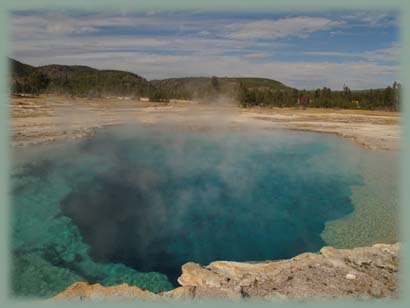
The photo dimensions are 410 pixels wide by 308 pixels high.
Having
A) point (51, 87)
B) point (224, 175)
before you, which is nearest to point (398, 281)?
point (224, 175)

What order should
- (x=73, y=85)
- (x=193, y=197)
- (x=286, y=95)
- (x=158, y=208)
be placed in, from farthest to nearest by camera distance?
1. (x=73, y=85)
2. (x=286, y=95)
3. (x=193, y=197)
4. (x=158, y=208)

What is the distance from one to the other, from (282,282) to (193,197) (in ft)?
20.1

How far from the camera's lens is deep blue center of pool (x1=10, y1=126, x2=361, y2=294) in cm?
834

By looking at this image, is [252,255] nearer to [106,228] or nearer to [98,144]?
[106,228]

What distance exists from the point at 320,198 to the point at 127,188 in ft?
21.5

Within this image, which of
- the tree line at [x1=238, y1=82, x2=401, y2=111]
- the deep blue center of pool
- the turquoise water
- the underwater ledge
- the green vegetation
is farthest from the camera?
the green vegetation

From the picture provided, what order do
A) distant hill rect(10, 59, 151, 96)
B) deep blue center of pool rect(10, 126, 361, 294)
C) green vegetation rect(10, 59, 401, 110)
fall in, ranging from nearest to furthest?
deep blue center of pool rect(10, 126, 361, 294), green vegetation rect(10, 59, 401, 110), distant hill rect(10, 59, 151, 96)

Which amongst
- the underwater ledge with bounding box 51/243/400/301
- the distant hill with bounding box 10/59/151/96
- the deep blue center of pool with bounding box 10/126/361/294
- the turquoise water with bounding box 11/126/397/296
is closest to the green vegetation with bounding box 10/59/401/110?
the distant hill with bounding box 10/59/151/96

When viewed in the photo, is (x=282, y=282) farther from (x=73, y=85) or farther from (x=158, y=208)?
(x=73, y=85)

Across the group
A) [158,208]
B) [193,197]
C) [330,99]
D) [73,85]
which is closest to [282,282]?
[158,208]

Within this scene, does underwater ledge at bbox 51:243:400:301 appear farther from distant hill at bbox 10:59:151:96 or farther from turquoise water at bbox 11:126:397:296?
distant hill at bbox 10:59:151:96

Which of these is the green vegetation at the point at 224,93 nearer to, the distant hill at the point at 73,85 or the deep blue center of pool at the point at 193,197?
the distant hill at the point at 73,85

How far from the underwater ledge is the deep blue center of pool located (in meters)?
1.41

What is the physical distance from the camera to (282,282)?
5.86 meters
